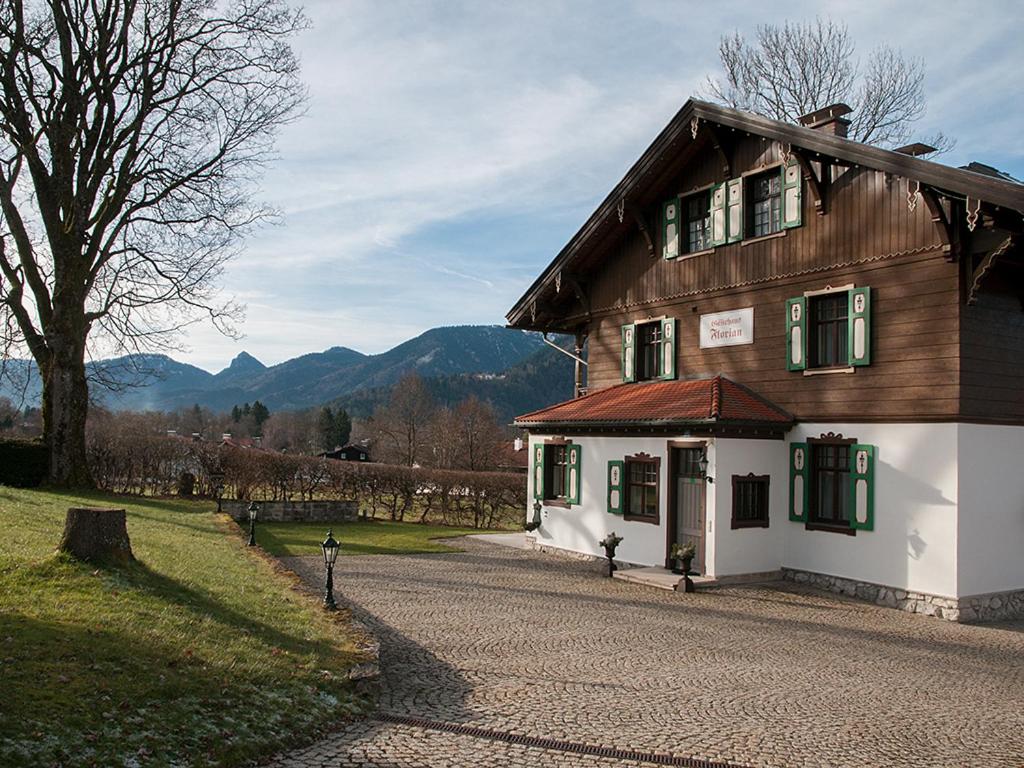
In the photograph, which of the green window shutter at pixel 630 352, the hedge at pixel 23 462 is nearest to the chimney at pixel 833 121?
the green window shutter at pixel 630 352

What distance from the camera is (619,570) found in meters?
16.8

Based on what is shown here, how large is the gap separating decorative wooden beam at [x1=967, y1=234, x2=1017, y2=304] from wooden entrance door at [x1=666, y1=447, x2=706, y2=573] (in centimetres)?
520

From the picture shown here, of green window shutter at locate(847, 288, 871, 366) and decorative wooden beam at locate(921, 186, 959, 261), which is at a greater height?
decorative wooden beam at locate(921, 186, 959, 261)

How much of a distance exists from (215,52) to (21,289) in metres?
8.60

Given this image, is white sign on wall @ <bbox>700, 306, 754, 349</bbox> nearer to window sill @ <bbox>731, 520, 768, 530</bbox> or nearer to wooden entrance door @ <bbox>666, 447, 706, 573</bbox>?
wooden entrance door @ <bbox>666, 447, 706, 573</bbox>

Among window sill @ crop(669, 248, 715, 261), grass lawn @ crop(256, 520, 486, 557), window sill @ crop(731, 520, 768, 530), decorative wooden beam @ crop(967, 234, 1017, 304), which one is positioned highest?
window sill @ crop(669, 248, 715, 261)

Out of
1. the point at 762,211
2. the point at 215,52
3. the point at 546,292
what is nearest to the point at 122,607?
the point at 762,211

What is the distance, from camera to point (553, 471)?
2028 centimetres

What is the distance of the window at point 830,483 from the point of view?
15203 millimetres

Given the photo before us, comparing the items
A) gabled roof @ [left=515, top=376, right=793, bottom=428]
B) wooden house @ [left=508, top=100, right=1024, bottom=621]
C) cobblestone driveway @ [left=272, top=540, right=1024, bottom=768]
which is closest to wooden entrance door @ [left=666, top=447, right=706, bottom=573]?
wooden house @ [left=508, top=100, right=1024, bottom=621]

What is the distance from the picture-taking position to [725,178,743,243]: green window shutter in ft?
56.0

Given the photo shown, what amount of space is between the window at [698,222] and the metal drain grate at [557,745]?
13094mm

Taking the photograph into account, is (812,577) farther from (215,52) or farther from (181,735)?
(215,52)

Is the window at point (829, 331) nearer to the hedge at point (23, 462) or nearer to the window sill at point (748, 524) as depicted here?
the window sill at point (748, 524)
